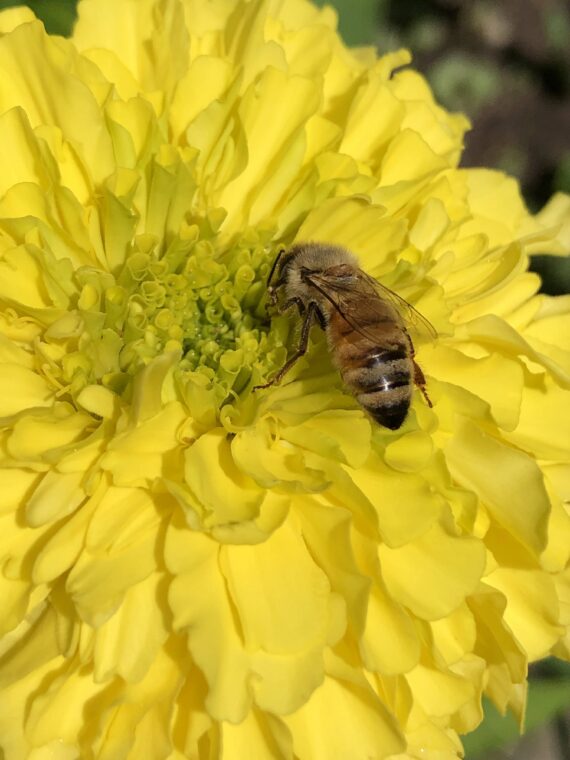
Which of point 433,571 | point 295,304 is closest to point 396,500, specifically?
point 433,571

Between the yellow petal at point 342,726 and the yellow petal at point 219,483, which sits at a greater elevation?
the yellow petal at point 219,483

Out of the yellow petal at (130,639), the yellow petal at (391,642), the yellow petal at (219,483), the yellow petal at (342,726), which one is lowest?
the yellow petal at (342,726)

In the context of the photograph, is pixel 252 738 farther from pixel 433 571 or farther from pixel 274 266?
pixel 274 266

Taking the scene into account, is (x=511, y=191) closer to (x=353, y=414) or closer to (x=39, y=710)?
(x=353, y=414)

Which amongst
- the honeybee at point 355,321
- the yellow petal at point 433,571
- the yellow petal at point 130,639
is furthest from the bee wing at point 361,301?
the yellow petal at point 130,639

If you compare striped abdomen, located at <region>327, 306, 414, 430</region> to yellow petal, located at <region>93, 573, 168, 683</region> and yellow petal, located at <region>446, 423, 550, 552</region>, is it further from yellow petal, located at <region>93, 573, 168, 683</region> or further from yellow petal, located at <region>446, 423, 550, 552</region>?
yellow petal, located at <region>93, 573, 168, 683</region>

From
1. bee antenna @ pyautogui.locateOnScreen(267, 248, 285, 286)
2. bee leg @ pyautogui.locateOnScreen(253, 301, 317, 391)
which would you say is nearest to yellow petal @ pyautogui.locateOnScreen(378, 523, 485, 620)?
bee leg @ pyautogui.locateOnScreen(253, 301, 317, 391)

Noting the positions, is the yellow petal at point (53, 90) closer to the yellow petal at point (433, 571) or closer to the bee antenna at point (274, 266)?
the bee antenna at point (274, 266)
